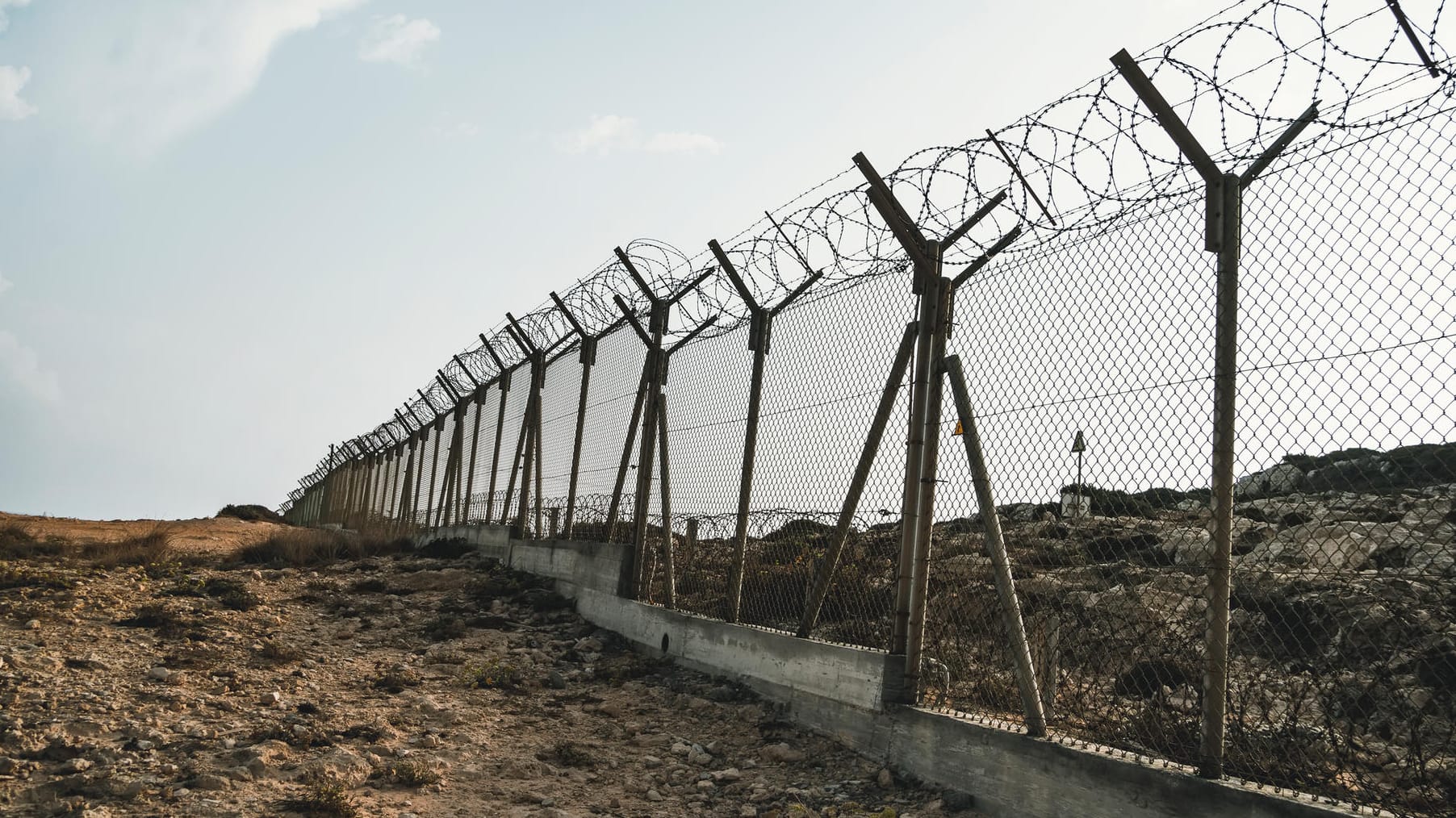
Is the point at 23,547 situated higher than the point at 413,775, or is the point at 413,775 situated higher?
the point at 23,547

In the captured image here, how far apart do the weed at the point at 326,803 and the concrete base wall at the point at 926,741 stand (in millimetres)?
2538

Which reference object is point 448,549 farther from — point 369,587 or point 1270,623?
point 1270,623

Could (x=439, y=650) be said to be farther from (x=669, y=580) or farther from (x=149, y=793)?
(x=149, y=793)

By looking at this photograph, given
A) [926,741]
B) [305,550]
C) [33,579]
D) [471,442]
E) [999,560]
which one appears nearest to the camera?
[999,560]

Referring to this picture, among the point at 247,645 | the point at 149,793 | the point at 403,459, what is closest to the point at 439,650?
the point at 247,645

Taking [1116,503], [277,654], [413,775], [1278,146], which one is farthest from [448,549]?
[1278,146]

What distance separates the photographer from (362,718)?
6.16 metres

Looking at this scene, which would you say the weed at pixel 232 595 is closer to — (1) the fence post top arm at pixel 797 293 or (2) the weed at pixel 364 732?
(2) the weed at pixel 364 732

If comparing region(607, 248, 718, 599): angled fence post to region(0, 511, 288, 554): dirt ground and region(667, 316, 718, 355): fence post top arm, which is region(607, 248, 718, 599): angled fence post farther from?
region(0, 511, 288, 554): dirt ground

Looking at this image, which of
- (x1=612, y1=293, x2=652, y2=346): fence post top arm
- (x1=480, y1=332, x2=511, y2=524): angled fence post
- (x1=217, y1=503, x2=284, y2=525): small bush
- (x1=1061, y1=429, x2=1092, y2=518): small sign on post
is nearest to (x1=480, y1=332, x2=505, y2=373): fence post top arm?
(x1=480, y1=332, x2=511, y2=524): angled fence post

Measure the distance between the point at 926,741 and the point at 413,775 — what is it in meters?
2.49

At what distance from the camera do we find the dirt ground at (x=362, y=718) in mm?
4871

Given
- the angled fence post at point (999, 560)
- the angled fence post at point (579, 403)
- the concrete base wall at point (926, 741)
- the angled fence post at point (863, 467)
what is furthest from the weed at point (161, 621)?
the angled fence post at point (999, 560)

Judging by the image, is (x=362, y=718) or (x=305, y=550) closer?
(x=362, y=718)
